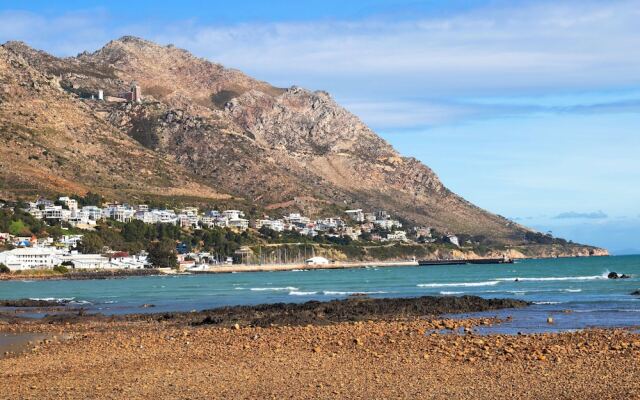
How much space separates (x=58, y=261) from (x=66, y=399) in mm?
123255

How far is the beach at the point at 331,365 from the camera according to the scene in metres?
20.9

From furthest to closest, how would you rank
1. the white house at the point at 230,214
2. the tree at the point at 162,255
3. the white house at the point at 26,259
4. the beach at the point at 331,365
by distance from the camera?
the white house at the point at 230,214 → the tree at the point at 162,255 → the white house at the point at 26,259 → the beach at the point at 331,365

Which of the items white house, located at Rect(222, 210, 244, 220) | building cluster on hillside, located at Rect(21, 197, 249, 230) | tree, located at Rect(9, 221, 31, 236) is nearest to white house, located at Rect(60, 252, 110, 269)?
tree, located at Rect(9, 221, 31, 236)

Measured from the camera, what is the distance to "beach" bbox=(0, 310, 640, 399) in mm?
20906

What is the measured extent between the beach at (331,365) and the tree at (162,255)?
122 m

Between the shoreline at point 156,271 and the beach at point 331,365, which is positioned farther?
the shoreline at point 156,271

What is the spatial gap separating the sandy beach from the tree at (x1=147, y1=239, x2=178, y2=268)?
121665 mm

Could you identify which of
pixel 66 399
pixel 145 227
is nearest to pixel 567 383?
pixel 66 399

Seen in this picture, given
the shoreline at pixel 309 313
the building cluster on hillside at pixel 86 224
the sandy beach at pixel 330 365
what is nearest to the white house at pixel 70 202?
the building cluster on hillside at pixel 86 224

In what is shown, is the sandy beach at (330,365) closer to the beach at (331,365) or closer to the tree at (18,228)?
the beach at (331,365)

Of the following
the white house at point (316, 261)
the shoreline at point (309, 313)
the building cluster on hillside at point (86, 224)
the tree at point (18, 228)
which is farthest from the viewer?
the white house at point (316, 261)

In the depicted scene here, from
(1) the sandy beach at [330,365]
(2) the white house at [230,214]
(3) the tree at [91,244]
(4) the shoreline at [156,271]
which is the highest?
(2) the white house at [230,214]

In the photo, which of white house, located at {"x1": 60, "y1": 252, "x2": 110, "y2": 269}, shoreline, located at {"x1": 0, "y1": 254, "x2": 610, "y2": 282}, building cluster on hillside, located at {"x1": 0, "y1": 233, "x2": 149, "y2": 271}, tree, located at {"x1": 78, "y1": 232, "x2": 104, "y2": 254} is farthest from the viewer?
tree, located at {"x1": 78, "y1": 232, "x2": 104, "y2": 254}

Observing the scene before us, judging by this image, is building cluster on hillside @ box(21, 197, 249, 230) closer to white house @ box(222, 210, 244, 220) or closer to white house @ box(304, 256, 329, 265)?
white house @ box(222, 210, 244, 220)
